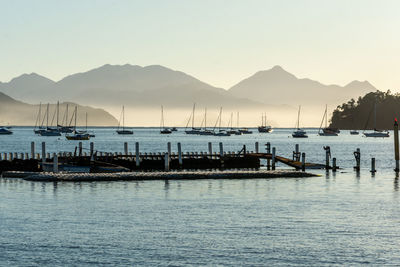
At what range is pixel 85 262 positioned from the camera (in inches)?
989

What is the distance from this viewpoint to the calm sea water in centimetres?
2622


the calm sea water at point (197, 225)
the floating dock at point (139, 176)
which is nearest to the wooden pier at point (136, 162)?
the floating dock at point (139, 176)

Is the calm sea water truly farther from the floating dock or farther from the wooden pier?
the wooden pier

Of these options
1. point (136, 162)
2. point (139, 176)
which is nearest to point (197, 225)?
point (139, 176)

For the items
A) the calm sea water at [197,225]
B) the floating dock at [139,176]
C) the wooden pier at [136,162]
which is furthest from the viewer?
the wooden pier at [136,162]

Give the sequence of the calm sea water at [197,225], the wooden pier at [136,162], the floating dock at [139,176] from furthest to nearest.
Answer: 1. the wooden pier at [136,162]
2. the floating dock at [139,176]
3. the calm sea water at [197,225]

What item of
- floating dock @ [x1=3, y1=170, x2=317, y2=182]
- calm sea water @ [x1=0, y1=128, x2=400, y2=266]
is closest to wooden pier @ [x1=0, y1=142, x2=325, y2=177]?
floating dock @ [x1=3, y1=170, x2=317, y2=182]

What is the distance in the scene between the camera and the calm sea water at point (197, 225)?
26.2 m

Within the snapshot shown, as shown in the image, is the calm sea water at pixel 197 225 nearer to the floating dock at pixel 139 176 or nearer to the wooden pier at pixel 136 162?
the floating dock at pixel 139 176

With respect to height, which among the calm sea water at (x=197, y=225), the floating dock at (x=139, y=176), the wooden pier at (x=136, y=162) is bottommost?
the calm sea water at (x=197, y=225)

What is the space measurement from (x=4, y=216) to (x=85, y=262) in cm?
1306

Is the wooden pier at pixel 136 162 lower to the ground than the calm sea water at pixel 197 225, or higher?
higher

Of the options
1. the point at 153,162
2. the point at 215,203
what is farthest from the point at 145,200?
the point at 153,162

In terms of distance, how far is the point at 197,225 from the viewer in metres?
33.8
